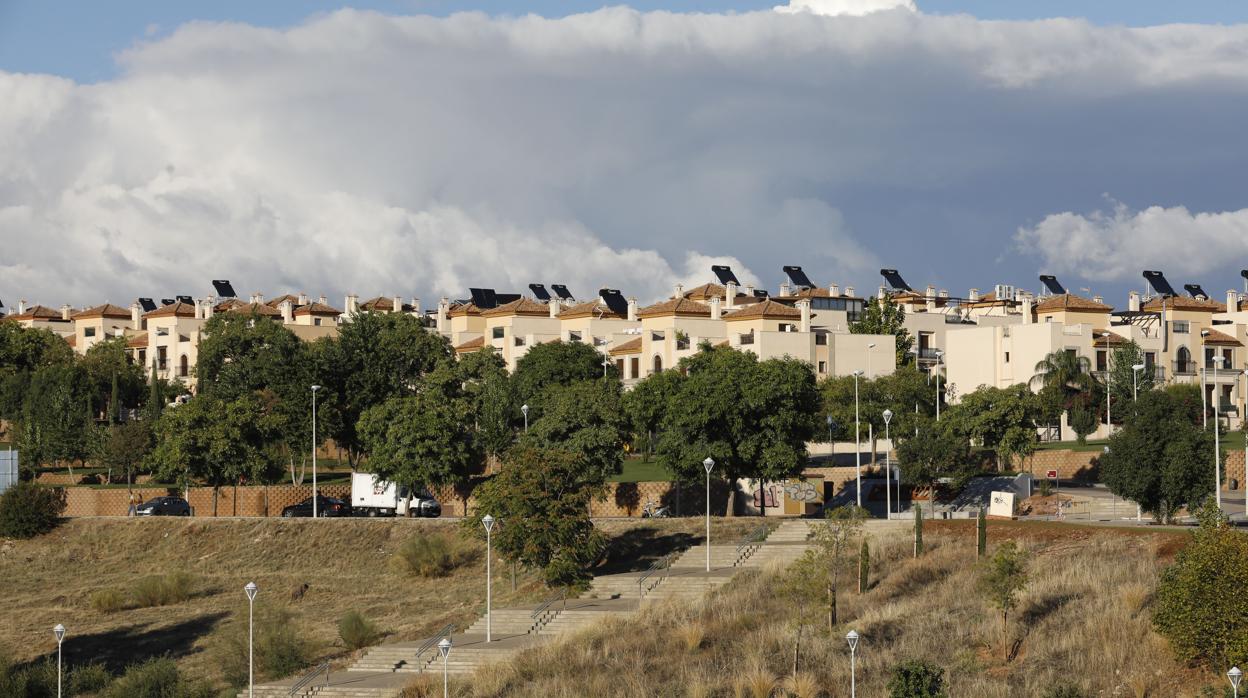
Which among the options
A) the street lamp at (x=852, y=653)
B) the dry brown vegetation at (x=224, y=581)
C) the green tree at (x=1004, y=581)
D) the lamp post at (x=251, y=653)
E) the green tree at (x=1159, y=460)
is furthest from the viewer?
the green tree at (x=1159, y=460)

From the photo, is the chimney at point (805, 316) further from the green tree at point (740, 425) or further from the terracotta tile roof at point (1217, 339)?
the green tree at point (740, 425)

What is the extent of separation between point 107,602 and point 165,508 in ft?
46.5

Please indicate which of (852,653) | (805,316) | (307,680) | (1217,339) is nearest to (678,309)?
(805,316)

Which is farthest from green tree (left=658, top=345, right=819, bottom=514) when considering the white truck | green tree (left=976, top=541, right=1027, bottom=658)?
green tree (left=976, top=541, right=1027, bottom=658)

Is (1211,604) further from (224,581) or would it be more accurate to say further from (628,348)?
(628,348)

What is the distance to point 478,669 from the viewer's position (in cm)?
4719

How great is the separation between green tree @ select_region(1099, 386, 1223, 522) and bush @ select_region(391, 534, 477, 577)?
2547 cm

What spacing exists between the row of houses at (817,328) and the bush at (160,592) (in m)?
37.2

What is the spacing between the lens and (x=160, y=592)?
211ft

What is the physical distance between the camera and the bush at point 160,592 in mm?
64375

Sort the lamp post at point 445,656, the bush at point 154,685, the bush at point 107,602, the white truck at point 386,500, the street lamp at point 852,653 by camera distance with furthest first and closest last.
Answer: the white truck at point 386,500
the bush at point 107,602
the bush at point 154,685
the lamp post at point 445,656
the street lamp at point 852,653

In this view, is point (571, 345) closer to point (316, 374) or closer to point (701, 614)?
point (316, 374)

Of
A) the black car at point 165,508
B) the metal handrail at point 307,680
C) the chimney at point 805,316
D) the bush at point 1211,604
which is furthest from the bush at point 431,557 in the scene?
the chimney at point 805,316

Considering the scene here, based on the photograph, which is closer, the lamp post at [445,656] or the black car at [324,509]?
the lamp post at [445,656]
